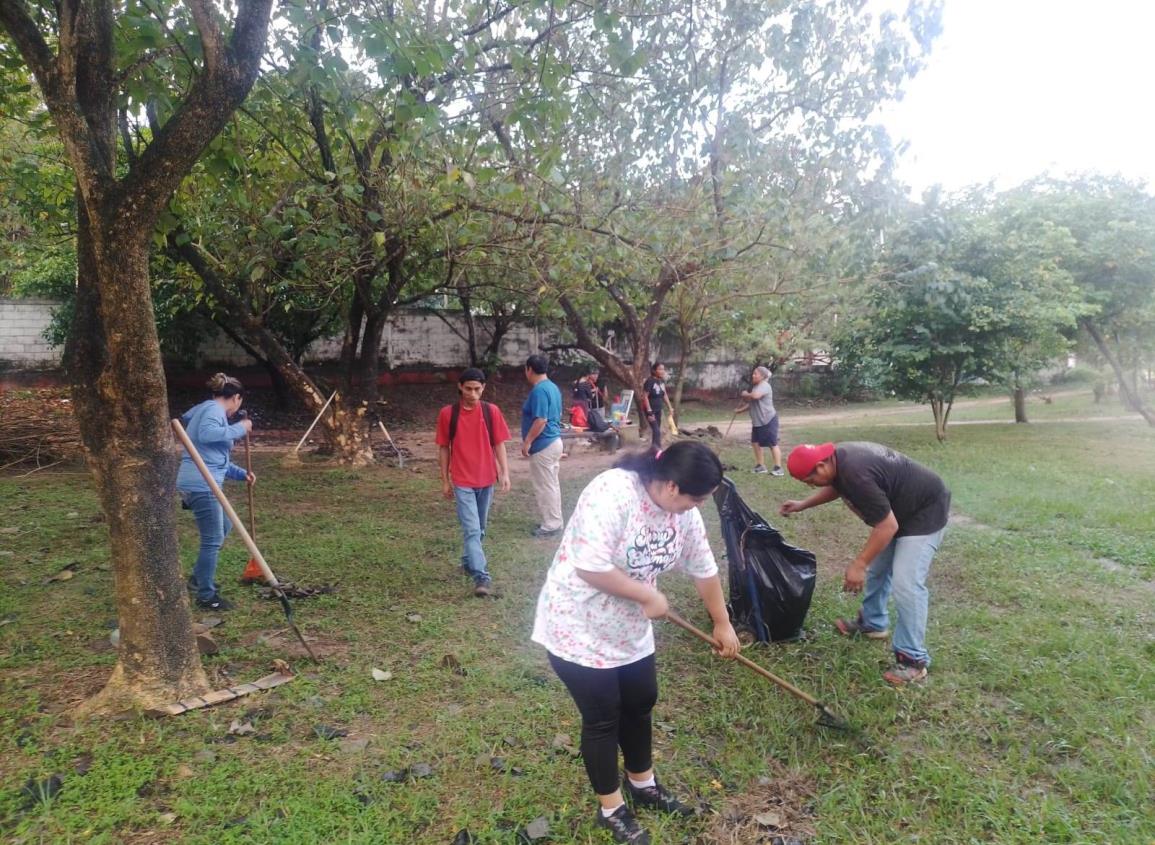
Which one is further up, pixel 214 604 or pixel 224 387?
pixel 224 387

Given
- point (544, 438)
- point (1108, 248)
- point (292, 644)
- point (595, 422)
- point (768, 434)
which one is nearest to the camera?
point (292, 644)

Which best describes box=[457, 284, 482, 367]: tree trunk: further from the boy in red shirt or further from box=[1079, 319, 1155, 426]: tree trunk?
box=[1079, 319, 1155, 426]: tree trunk

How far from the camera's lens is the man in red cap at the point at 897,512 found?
12.2 ft

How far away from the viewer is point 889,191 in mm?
8094

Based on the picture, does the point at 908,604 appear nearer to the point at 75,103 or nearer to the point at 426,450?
the point at 75,103

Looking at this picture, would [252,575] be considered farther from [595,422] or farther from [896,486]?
[595,422]

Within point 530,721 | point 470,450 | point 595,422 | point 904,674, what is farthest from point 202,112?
point 595,422

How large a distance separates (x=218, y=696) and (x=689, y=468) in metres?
2.73

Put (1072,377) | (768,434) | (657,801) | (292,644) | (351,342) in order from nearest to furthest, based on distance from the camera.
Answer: (657,801), (292,644), (768,434), (351,342), (1072,377)

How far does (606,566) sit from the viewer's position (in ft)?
7.59

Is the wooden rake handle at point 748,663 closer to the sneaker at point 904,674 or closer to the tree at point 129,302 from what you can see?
the sneaker at point 904,674

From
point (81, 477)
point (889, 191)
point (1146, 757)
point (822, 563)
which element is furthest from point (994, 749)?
point (81, 477)

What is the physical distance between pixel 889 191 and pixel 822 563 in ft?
14.6

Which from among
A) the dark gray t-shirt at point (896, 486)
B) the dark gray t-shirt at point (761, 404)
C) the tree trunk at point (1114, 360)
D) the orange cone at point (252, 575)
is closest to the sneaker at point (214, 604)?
the orange cone at point (252, 575)
